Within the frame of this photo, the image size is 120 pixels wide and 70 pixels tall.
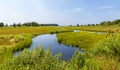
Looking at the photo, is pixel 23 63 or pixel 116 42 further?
pixel 116 42

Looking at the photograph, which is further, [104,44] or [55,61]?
[104,44]

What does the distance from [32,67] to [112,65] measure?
8746 mm

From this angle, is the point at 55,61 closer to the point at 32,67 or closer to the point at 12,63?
the point at 32,67

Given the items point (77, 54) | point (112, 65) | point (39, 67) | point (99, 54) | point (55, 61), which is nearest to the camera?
point (39, 67)

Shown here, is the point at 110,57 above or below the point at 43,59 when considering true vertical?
below

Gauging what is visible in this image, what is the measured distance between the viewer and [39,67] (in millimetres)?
12195

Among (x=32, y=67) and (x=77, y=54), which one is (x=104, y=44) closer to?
(x=77, y=54)

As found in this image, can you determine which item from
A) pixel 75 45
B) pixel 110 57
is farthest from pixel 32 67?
pixel 75 45

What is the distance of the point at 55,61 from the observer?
13078mm

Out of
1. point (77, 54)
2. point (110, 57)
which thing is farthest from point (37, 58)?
point (110, 57)

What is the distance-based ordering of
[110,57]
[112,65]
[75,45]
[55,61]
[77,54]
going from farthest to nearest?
[75,45] < [110,57] < [112,65] < [77,54] < [55,61]

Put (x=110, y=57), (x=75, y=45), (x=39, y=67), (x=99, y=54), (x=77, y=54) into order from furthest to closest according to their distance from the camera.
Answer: (x=75, y=45)
(x=99, y=54)
(x=110, y=57)
(x=77, y=54)
(x=39, y=67)

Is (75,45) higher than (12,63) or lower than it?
lower

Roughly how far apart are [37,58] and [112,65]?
27.1 ft
